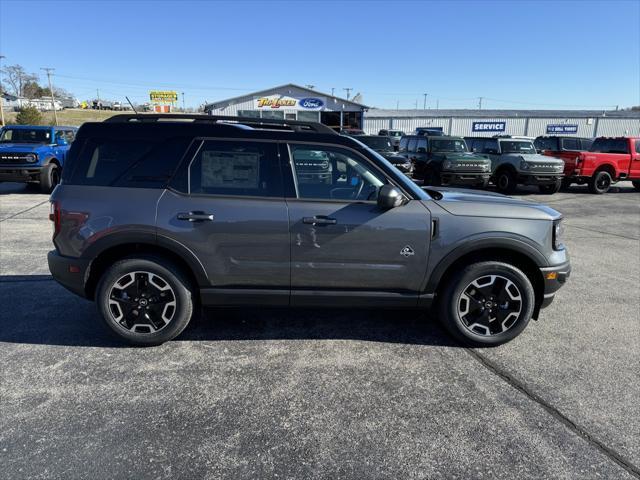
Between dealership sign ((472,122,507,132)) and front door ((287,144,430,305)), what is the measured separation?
42453 mm

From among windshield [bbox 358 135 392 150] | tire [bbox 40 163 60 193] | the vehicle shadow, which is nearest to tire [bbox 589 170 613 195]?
windshield [bbox 358 135 392 150]

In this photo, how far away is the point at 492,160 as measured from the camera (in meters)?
15.6

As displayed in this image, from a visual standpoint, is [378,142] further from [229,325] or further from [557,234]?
[229,325]

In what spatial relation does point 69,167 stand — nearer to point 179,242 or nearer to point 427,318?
point 179,242

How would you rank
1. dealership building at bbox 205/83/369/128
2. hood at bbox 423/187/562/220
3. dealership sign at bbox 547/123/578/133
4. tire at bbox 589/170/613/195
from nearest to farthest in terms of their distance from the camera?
hood at bbox 423/187/562/220 < tire at bbox 589/170/613/195 < dealership building at bbox 205/83/369/128 < dealership sign at bbox 547/123/578/133

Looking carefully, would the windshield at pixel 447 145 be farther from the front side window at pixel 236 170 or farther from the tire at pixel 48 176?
the front side window at pixel 236 170

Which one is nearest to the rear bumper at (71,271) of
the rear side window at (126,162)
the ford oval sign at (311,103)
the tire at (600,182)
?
the rear side window at (126,162)

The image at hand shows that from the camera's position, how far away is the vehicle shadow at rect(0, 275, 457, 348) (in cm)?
391

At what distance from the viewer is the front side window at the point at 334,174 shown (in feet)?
11.9

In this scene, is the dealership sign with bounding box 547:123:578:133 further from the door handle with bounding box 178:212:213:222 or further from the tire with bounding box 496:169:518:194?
the door handle with bounding box 178:212:213:222

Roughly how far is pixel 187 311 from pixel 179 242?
2.00ft

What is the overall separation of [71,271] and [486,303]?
11.7ft

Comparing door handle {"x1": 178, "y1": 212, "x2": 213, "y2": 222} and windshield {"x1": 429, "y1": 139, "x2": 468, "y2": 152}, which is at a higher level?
windshield {"x1": 429, "y1": 139, "x2": 468, "y2": 152}

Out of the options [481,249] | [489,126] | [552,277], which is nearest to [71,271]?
[481,249]
